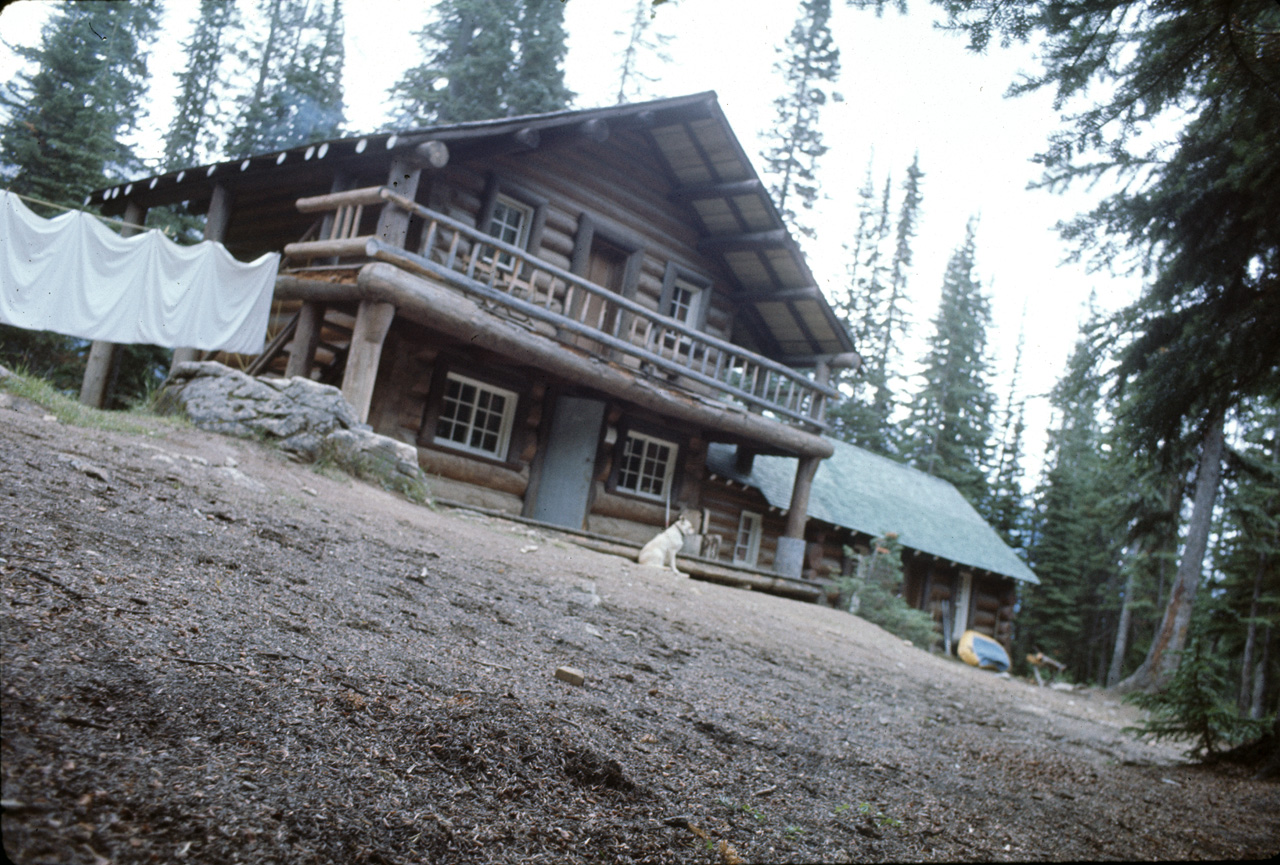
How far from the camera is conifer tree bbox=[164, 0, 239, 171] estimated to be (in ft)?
53.0

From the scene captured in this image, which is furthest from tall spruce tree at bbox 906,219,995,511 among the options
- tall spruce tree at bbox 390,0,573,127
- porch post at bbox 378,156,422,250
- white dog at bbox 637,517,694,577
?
porch post at bbox 378,156,422,250

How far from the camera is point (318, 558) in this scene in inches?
181

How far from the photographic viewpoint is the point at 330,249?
9992 millimetres

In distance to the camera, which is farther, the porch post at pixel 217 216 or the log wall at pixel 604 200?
the log wall at pixel 604 200

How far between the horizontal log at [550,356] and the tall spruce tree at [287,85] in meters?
14.4

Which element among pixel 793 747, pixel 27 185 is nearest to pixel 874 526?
pixel 793 747

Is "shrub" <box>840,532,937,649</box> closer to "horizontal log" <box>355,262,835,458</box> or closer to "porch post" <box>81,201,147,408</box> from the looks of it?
"horizontal log" <box>355,262,835,458</box>

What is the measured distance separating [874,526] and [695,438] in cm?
659

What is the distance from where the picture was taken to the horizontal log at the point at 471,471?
11.6 m

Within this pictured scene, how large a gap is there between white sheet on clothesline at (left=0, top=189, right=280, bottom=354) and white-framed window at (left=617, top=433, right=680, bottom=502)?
22.5ft

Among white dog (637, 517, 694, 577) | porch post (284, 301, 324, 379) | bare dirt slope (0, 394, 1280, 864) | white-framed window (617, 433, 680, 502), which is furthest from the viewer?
white-framed window (617, 433, 680, 502)

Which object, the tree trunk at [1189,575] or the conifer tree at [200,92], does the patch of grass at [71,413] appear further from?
the tree trunk at [1189,575]

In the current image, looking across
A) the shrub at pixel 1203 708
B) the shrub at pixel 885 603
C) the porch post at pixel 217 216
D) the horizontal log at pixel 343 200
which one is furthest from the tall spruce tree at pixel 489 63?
the shrub at pixel 1203 708

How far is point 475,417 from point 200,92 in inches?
476
